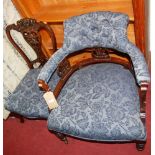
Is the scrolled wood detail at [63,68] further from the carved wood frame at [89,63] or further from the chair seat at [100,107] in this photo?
the chair seat at [100,107]

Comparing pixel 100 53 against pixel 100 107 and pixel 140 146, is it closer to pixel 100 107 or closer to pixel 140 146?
pixel 100 107

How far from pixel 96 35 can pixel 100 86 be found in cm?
37

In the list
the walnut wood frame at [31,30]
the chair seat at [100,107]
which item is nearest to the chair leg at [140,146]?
the chair seat at [100,107]

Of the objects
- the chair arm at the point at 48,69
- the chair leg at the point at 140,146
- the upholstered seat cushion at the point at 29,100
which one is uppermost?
the chair arm at the point at 48,69

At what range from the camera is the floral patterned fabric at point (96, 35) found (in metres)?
1.86

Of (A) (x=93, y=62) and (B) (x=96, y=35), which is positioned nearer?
(B) (x=96, y=35)

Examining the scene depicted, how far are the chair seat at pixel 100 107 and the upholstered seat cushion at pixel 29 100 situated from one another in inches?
7.2

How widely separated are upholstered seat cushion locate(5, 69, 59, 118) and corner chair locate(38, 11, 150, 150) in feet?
0.59

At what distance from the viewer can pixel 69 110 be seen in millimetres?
1921

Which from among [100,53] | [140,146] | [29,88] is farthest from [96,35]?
[140,146]

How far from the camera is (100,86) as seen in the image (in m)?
1.98

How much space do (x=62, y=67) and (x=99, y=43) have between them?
1.32 feet
